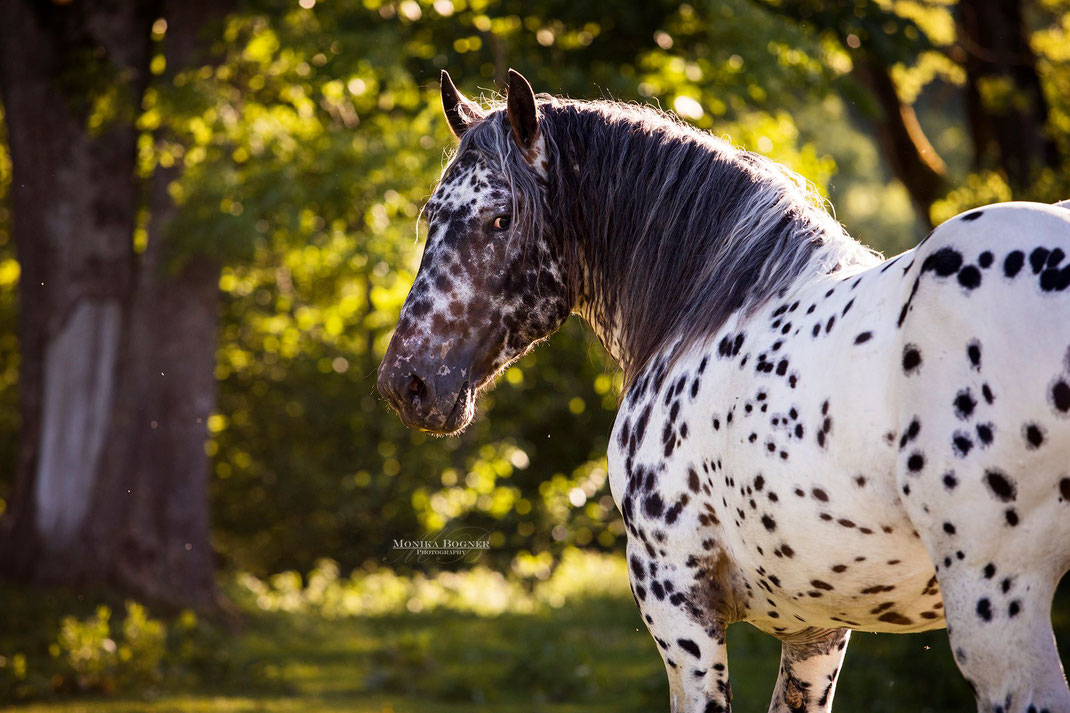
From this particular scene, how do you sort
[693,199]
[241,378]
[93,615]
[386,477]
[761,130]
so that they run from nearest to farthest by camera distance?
[693,199], [93,615], [761,130], [386,477], [241,378]

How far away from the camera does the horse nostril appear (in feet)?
9.34

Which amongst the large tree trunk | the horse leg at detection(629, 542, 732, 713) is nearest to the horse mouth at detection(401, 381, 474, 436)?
the horse leg at detection(629, 542, 732, 713)

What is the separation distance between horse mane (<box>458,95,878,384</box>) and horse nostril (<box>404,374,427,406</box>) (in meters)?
0.53

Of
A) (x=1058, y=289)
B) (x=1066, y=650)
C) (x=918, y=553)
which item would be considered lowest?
(x=1066, y=650)

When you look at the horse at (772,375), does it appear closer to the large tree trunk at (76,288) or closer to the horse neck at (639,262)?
the horse neck at (639,262)

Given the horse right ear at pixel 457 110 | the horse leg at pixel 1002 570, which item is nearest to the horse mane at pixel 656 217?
the horse right ear at pixel 457 110

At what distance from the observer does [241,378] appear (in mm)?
13391

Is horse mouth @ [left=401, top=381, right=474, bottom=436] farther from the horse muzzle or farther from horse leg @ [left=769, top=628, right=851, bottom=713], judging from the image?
horse leg @ [left=769, top=628, right=851, bottom=713]

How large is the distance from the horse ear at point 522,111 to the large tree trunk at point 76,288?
614 centimetres

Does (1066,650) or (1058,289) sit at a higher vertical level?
(1058,289)

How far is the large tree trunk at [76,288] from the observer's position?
8.23 metres

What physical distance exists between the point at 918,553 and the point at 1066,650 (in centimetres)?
476

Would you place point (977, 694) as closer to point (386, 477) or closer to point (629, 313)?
point (629, 313)

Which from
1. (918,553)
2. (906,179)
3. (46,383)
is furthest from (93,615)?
(906,179)
